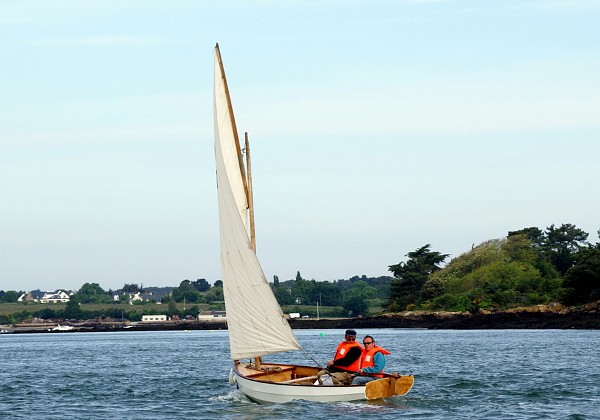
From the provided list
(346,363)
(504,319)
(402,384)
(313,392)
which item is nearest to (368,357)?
(346,363)

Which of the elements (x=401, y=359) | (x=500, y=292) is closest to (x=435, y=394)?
(x=401, y=359)

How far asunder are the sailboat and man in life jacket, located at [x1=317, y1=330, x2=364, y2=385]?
82cm

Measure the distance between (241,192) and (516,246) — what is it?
536 ft

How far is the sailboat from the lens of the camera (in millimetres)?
38812

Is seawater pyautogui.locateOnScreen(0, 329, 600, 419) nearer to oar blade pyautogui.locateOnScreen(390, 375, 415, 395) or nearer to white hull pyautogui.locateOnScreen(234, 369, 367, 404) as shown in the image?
white hull pyautogui.locateOnScreen(234, 369, 367, 404)

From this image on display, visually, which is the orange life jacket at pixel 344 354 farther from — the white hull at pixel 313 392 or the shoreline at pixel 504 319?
the shoreline at pixel 504 319

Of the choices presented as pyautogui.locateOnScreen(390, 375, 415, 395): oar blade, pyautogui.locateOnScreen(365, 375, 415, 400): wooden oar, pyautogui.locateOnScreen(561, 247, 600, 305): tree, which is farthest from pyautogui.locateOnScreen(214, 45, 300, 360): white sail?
pyautogui.locateOnScreen(561, 247, 600, 305): tree

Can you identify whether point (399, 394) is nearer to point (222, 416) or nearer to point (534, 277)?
point (222, 416)

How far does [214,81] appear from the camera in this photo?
129ft

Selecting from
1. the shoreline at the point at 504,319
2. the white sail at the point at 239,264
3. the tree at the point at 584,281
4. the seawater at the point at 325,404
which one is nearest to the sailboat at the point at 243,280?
the white sail at the point at 239,264

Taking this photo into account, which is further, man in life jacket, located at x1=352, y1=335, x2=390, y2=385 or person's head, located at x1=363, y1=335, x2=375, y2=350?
person's head, located at x1=363, y1=335, x2=375, y2=350

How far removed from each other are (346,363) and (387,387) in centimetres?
239

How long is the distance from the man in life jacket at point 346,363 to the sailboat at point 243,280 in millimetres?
817

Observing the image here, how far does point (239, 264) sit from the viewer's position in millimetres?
39969
